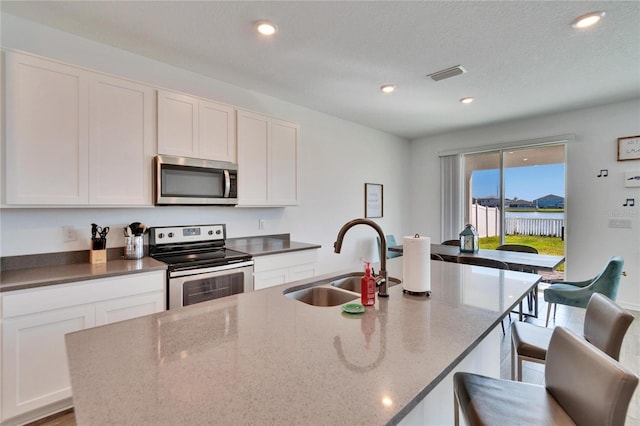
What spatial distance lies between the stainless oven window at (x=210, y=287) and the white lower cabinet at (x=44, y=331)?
1.28 ft

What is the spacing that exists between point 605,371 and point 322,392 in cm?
85

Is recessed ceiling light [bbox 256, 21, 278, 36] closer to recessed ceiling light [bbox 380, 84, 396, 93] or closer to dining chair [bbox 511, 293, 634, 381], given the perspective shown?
recessed ceiling light [bbox 380, 84, 396, 93]

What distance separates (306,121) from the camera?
159 inches

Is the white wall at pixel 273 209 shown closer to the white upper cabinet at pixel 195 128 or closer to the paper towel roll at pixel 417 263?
the white upper cabinet at pixel 195 128

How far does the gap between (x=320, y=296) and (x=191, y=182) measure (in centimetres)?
166

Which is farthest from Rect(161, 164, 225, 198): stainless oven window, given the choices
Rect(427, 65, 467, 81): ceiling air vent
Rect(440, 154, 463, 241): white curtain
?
Rect(440, 154, 463, 241): white curtain

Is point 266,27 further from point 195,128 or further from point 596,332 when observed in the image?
point 596,332

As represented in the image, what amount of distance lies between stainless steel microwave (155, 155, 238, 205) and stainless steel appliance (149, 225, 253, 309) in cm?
31

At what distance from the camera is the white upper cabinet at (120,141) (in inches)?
85.0

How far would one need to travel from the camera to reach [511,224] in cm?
490

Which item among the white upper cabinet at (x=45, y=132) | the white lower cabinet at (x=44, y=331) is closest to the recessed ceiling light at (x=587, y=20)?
the white upper cabinet at (x=45, y=132)

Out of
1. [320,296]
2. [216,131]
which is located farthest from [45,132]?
[320,296]

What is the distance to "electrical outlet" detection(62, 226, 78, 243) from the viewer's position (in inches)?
88.4

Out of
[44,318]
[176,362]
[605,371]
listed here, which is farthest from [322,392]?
[44,318]
